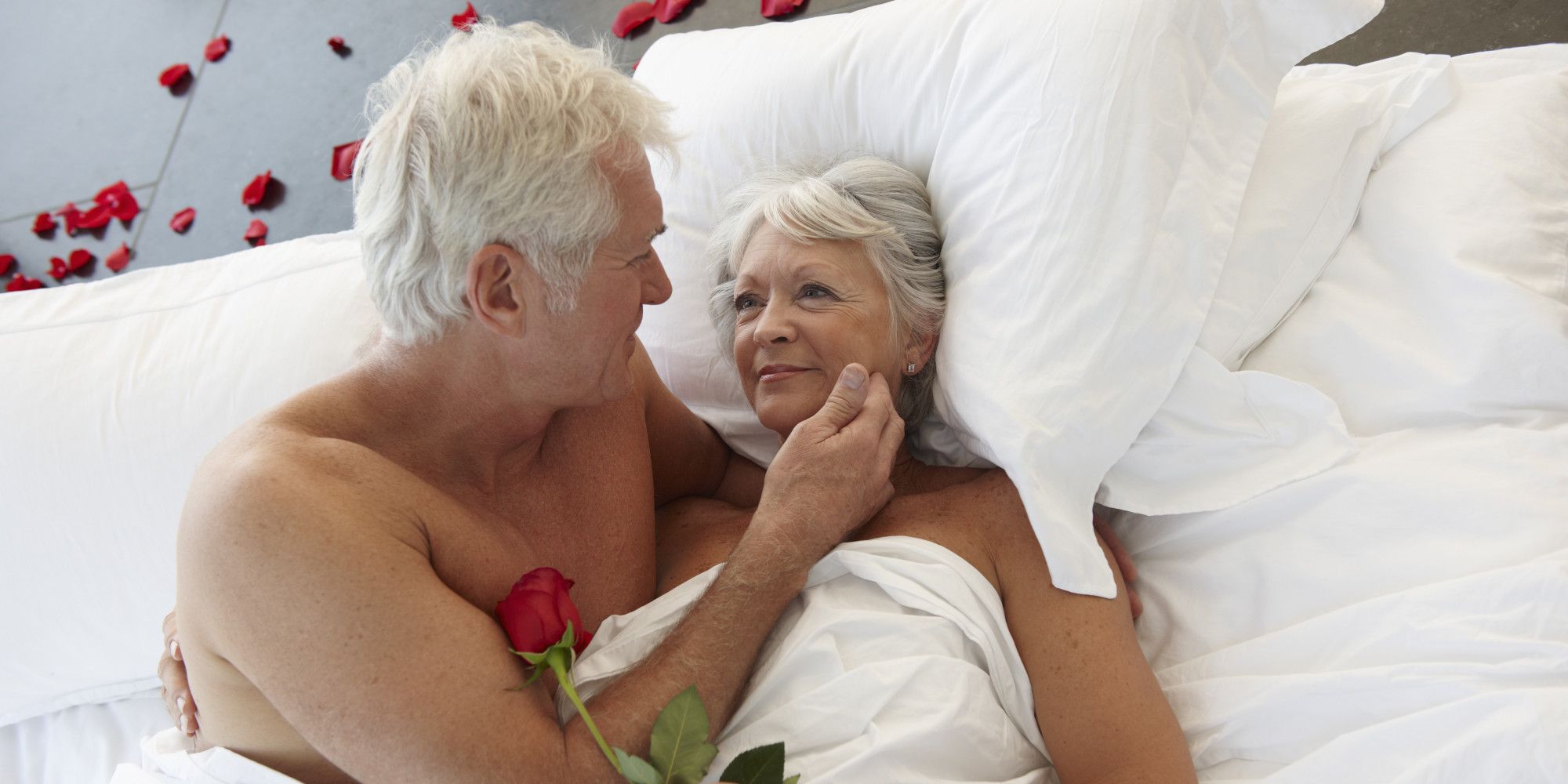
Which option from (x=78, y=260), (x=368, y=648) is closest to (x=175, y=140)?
(x=78, y=260)

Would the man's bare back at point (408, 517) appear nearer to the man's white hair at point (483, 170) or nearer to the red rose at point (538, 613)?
the red rose at point (538, 613)

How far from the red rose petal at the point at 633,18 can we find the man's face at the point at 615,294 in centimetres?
180

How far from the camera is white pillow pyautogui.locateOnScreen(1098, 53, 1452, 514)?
1.69 m

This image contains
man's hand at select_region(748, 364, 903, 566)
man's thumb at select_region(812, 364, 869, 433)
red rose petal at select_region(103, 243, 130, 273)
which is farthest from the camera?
red rose petal at select_region(103, 243, 130, 273)

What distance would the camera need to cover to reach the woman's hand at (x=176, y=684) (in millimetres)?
1724

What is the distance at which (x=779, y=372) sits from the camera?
1.85 metres

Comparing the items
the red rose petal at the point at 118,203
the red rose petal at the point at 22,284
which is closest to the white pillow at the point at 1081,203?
the red rose petal at the point at 22,284

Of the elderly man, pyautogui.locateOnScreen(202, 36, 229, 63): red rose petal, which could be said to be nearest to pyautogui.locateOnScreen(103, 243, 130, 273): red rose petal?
pyautogui.locateOnScreen(202, 36, 229, 63): red rose petal

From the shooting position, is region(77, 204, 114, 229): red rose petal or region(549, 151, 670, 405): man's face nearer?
region(549, 151, 670, 405): man's face

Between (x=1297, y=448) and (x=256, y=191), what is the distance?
3057 millimetres

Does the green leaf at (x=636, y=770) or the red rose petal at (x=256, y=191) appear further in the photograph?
the red rose petal at (x=256, y=191)

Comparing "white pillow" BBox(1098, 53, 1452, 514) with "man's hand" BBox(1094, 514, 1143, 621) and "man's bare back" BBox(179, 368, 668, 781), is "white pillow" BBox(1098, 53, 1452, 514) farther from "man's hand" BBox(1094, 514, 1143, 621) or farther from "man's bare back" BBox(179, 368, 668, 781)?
"man's bare back" BBox(179, 368, 668, 781)

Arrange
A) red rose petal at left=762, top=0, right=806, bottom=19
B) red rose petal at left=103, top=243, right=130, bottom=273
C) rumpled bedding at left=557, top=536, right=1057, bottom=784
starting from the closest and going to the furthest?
1. rumpled bedding at left=557, top=536, right=1057, bottom=784
2. red rose petal at left=762, top=0, right=806, bottom=19
3. red rose petal at left=103, top=243, right=130, bottom=273

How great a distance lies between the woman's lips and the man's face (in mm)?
256
